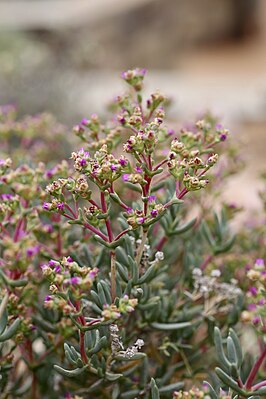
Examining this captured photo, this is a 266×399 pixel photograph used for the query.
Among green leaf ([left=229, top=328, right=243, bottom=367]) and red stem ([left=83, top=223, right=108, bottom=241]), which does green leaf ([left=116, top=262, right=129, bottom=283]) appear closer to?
red stem ([left=83, top=223, right=108, bottom=241])

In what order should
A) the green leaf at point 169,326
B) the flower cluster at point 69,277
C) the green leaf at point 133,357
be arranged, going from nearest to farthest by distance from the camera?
the flower cluster at point 69,277 → the green leaf at point 133,357 → the green leaf at point 169,326

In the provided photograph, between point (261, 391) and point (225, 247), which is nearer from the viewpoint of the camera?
point (261, 391)

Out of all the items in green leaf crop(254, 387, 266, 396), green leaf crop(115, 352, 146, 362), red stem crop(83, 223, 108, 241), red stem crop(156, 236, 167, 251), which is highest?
red stem crop(83, 223, 108, 241)

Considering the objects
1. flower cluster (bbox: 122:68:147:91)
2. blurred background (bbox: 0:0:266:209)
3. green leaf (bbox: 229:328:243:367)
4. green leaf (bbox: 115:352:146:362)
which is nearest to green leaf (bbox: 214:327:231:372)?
green leaf (bbox: 229:328:243:367)

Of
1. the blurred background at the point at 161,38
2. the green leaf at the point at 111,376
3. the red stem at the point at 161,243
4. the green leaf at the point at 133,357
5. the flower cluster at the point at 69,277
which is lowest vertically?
the green leaf at the point at 111,376

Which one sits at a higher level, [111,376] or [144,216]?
[144,216]

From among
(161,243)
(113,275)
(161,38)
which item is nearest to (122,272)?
(113,275)

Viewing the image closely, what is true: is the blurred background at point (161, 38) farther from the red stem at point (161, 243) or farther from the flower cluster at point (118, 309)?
the flower cluster at point (118, 309)

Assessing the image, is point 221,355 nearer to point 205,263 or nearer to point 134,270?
point 134,270

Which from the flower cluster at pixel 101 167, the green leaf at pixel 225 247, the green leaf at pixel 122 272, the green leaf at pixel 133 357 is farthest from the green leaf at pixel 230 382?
the green leaf at pixel 225 247

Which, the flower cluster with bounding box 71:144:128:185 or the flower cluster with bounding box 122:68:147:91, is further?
the flower cluster with bounding box 122:68:147:91

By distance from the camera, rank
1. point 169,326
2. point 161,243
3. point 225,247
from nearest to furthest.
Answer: point 169,326 < point 161,243 < point 225,247

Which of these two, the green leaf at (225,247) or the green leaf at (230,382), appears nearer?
the green leaf at (230,382)

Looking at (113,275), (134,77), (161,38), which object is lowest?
(113,275)
